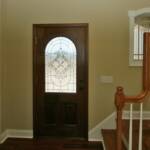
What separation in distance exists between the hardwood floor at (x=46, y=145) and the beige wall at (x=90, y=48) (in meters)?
0.34

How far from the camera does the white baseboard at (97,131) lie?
4.44 m

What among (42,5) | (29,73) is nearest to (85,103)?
(29,73)

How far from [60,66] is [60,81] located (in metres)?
0.29

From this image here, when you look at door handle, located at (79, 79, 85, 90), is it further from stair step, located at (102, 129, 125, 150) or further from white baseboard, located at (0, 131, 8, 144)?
white baseboard, located at (0, 131, 8, 144)

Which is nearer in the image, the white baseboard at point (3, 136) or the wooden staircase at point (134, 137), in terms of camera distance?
the wooden staircase at point (134, 137)

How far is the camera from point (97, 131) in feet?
15.1

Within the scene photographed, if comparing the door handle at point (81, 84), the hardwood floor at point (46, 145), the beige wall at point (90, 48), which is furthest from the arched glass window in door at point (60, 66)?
the hardwood floor at point (46, 145)

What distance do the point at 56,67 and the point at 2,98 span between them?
1197 millimetres

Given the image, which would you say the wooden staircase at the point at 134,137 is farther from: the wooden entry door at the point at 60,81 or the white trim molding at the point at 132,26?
the white trim molding at the point at 132,26

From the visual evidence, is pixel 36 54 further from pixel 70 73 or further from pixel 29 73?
pixel 70 73

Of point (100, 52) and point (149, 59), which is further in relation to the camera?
Answer: point (100, 52)

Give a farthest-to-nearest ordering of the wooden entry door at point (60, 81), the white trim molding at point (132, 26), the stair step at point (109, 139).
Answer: the wooden entry door at point (60, 81) < the white trim molding at point (132, 26) < the stair step at point (109, 139)

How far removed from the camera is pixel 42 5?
458 centimetres

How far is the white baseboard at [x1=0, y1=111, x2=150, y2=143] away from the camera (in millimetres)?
4441
